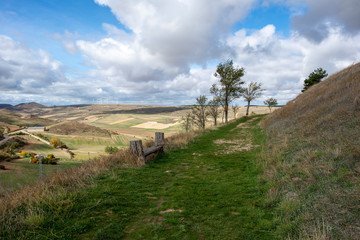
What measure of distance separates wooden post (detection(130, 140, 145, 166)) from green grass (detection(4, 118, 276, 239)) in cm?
155

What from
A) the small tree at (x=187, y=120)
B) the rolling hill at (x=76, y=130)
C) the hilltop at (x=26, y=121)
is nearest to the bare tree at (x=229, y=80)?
the small tree at (x=187, y=120)

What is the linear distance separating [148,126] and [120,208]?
148846mm

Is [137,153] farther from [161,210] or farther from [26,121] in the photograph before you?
[26,121]

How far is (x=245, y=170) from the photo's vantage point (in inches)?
329

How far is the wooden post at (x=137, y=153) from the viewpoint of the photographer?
31.6 ft

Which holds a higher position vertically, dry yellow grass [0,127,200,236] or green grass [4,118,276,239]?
dry yellow grass [0,127,200,236]

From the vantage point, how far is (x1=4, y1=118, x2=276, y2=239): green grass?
12.6ft

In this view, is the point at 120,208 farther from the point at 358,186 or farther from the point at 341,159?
the point at 341,159

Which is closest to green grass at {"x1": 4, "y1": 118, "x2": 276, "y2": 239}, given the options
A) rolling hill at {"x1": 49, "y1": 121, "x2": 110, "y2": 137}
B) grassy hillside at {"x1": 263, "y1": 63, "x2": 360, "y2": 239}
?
grassy hillside at {"x1": 263, "y1": 63, "x2": 360, "y2": 239}

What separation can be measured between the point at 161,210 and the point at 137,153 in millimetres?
5119

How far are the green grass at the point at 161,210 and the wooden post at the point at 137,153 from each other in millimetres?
1550

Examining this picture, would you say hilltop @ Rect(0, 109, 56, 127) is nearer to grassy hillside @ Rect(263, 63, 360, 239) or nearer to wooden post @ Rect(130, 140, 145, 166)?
wooden post @ Rect(130, 140, 145, 166)

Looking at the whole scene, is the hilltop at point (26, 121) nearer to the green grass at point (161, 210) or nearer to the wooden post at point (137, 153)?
the wooden post at point (137, 153)

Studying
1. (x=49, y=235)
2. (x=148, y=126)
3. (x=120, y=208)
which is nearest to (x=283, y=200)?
(x=120, y=208)
